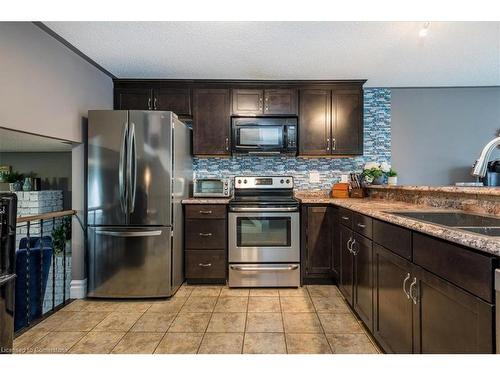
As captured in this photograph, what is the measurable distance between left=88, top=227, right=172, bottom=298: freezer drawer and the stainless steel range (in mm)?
775

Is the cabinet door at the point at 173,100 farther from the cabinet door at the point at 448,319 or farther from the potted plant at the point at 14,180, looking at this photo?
the cabinet door at the point at 448,319

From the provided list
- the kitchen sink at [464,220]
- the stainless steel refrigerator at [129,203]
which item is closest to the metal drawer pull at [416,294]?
the kitchen sink at [464,220]

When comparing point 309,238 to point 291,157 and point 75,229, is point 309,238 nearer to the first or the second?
point 291,157

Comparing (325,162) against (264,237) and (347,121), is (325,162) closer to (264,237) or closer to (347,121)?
(347,121)

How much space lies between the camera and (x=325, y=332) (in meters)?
2.00

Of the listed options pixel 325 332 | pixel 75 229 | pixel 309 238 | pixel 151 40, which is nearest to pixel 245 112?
pixel 151 40

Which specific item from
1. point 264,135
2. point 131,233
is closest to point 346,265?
point 264,135

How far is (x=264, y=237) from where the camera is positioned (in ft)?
9.50

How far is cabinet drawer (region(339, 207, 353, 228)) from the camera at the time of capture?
2.29 meters

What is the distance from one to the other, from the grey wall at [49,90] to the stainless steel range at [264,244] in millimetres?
1524

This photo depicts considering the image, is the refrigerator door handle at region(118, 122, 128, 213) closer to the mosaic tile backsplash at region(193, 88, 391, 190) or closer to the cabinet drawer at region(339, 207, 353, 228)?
the mosaic tile backsplash at region(193, 88, 391, 190)

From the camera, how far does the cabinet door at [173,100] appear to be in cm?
324

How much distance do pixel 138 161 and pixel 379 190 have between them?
2.60 metres

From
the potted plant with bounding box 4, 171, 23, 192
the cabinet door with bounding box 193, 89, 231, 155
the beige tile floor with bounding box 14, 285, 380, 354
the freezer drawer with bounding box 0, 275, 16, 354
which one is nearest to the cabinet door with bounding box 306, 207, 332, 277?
the beige tile floor with bounding box 14, 285, 380, 354
